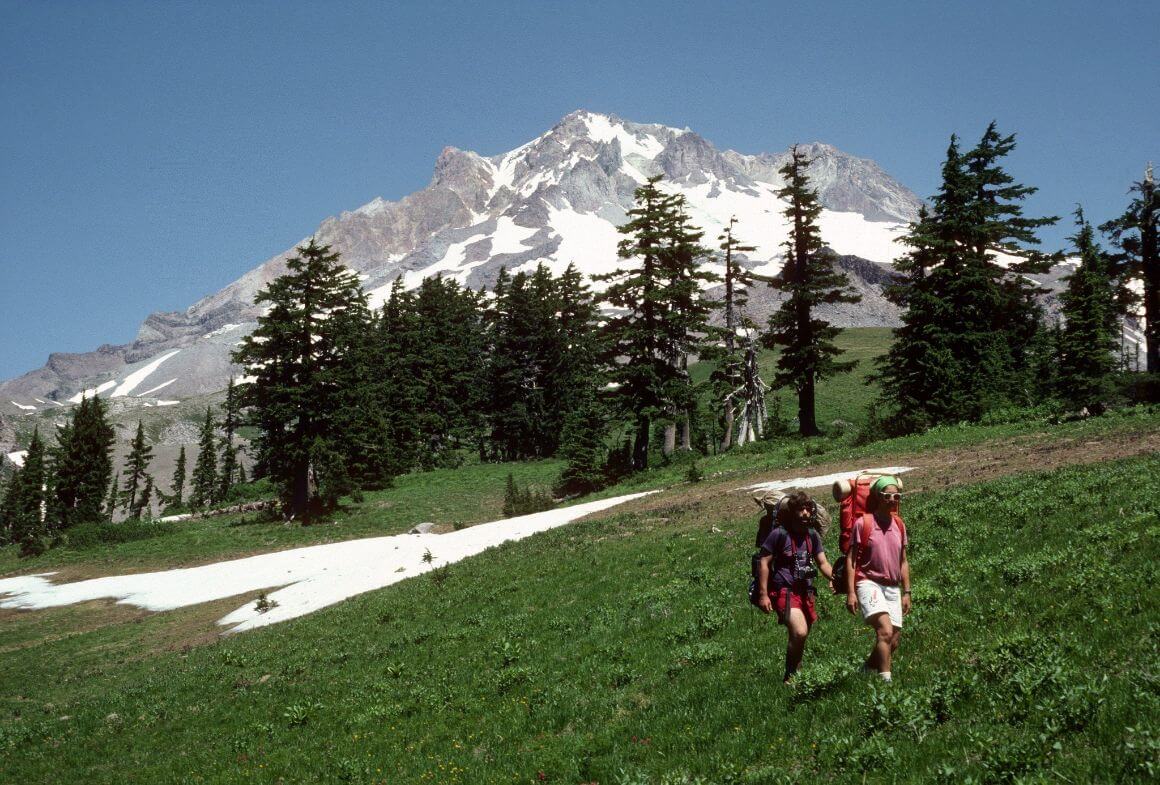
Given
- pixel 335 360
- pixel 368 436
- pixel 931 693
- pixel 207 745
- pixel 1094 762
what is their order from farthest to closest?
pixel 368 436
pixel 335 360
pixel 207 745
pixel 931 693
pixel 1094 762

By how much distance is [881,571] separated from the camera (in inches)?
292

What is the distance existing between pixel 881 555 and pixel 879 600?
483 millimetres

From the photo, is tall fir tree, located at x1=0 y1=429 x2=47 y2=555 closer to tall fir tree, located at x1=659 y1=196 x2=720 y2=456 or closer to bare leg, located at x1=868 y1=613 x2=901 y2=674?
tall fir tree, located at x1=659 y1=196 x2=720 y2=456

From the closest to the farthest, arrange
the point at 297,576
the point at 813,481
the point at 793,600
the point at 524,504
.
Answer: the point at 793,600
the point at 813,481
the point at 297,576
the point at 524,504

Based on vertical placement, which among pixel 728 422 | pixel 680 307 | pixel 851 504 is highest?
pixel 680 307

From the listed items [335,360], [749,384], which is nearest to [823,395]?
[749,384]

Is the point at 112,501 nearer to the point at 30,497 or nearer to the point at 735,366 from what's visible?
the point at 30,497

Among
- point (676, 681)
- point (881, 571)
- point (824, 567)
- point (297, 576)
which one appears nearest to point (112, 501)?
point (297, 576)

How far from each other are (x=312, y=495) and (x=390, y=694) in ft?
129

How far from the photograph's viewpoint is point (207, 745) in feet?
39.1

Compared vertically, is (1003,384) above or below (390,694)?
above

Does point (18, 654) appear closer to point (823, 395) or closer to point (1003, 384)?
point (1003, 384)

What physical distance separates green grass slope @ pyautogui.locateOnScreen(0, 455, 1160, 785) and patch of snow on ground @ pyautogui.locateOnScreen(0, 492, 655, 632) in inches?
235

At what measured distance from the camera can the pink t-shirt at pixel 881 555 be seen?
24.3ft
